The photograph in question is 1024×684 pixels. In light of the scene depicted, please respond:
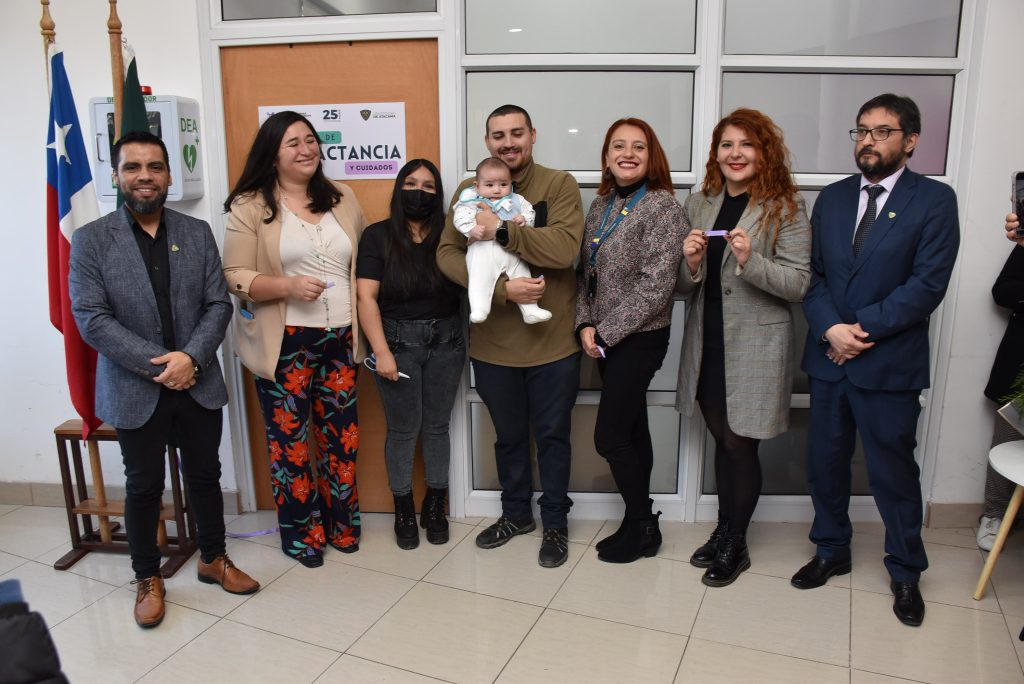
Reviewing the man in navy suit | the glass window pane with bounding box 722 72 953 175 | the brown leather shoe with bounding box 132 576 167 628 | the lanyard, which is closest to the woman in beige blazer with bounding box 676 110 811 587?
the man in navy suit

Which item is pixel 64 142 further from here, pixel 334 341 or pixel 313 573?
pixel 313 573

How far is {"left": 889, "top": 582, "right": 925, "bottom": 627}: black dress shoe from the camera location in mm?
2525

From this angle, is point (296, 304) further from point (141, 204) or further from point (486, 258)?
point (486, 258)

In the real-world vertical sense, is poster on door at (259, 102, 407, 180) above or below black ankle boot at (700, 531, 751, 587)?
above

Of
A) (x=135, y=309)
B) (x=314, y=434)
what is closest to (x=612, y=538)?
(x=314, y=434)

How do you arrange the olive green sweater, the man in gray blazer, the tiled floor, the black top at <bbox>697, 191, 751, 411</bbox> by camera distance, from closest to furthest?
the tiled floor → the man in gray blazer → the black top at <bbox>697, 191, 751, 411</bbox> → the olive green sweater

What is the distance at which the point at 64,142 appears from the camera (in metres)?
2.86

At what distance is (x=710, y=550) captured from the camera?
2984 mm

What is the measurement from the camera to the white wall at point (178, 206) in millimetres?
2949

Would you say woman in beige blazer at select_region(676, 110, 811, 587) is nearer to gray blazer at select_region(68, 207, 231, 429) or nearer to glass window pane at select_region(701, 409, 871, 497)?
glass window pane at select_region(701, 409, 871, 497)

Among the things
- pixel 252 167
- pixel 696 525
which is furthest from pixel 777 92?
pixel 252 167

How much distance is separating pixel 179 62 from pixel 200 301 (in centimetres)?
124

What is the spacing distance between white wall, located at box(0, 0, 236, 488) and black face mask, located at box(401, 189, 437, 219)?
3.30 ft

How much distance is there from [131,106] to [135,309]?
871 millimetres
